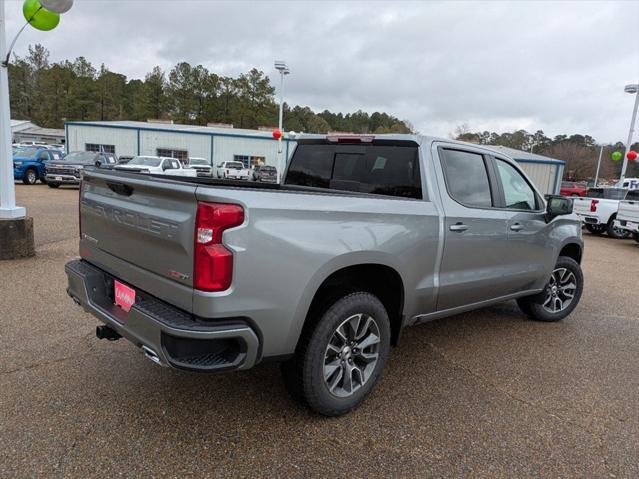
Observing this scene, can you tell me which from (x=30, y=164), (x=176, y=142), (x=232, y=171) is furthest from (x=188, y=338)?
(x=176, y=142)

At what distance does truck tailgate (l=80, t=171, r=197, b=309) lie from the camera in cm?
225

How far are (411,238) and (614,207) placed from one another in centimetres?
1385

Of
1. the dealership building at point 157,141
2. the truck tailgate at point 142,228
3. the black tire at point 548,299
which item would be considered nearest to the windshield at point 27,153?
the dealership building at point 157,141

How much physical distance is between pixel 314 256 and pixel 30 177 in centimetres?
2278

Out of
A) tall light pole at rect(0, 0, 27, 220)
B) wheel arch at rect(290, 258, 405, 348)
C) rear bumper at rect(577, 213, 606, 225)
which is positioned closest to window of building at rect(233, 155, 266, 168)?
rear bumper at rect(577, 213, 606, 225)

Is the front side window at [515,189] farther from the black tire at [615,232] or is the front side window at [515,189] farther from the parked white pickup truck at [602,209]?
the parked white pickup truck at [602,209]

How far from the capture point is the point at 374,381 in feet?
10.1

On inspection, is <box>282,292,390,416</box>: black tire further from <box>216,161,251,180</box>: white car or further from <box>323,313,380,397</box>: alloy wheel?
<box>216,161,251,180</box>: white car

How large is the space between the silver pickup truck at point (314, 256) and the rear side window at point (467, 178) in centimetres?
2

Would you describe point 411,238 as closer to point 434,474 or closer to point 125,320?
point 434,474

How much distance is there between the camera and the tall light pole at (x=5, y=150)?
6.04 m

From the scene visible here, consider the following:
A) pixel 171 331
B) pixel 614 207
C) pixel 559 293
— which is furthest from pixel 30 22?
pixel 614 207

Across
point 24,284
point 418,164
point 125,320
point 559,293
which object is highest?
point 418,164

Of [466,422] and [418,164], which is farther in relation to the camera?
[418,164]
